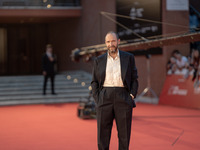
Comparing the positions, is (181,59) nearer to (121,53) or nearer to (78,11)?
(121,53)

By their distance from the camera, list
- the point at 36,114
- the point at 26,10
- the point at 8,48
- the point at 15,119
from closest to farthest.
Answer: the point at 15,119 → the point at 36,114 → the point at 26,10 → the point at 8,48

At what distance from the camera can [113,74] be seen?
9.52ft

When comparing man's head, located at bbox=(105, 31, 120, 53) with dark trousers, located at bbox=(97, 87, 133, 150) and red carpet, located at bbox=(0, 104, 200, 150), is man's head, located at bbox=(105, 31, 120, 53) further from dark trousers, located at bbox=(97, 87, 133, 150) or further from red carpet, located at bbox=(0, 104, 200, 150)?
red carpet, located at bbox=(0, 104, 200, 150)

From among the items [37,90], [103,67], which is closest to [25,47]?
[37,90]

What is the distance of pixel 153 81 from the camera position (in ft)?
31.2

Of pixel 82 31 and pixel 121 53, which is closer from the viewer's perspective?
pixel 121 53

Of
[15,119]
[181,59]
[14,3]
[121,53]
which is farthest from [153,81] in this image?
[14,3]

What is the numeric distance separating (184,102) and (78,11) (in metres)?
7.80

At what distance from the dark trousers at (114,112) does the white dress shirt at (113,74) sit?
2.0 inches

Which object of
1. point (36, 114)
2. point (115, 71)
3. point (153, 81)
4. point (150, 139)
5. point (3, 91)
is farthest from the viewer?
point (3, 91)

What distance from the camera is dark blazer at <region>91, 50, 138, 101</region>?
287cm

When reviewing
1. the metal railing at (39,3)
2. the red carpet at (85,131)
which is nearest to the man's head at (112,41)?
the red carpet at (85,131)

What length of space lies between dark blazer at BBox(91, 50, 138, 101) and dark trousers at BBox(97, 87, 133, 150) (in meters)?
0.06

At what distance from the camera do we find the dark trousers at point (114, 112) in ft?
9.30
